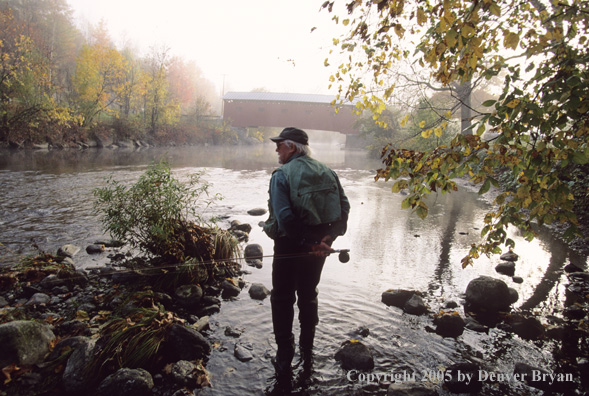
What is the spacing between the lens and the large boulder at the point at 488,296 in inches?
181

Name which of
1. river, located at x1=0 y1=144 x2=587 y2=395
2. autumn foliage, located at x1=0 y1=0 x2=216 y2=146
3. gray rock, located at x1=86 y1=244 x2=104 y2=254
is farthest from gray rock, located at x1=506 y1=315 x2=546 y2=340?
autumn foliage, located at x1=0 y1=0 x2=216 y2=146

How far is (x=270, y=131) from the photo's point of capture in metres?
72.4

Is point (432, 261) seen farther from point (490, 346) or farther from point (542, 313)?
point (490, 346)

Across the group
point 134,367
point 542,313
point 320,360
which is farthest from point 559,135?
point 134,367

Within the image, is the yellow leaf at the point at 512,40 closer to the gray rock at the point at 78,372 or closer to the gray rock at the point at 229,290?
the gray rock at the point at 78,372

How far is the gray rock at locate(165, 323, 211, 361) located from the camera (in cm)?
326

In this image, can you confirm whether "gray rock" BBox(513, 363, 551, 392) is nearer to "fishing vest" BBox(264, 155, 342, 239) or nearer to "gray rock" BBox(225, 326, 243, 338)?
"fishing vest" BBox(264, 155, 342, 239)

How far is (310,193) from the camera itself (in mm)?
2996

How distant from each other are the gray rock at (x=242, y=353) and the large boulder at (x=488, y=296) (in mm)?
3018

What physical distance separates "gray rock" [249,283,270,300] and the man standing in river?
1.41 m

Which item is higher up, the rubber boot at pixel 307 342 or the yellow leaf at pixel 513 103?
the yellow leaf at pixel 513 103

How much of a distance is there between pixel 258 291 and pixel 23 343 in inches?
99.5

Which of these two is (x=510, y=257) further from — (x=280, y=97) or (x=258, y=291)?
(x=280, y=97)
